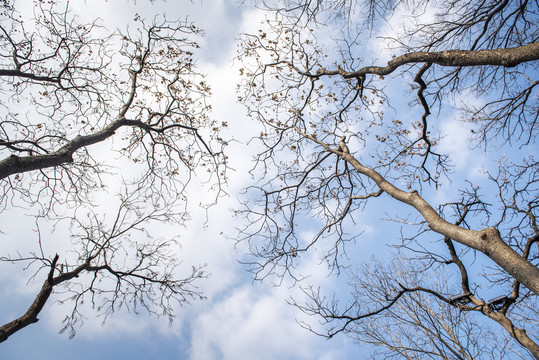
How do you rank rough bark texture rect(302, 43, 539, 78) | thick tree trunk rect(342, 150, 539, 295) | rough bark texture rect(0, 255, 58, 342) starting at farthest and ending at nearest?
rough bark texture rect(0, 255, 58, 342) → rough bark texture rect(302, 43, 539, 78) → thick tree trunk rect(342, 150, 539, 295)

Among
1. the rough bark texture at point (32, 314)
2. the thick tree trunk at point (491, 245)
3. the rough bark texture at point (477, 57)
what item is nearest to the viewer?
the thick tree trunk at point (491, 245)

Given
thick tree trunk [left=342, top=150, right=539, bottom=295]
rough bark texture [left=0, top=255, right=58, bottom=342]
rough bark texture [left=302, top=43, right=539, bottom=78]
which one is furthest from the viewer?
rough bark texture [left=0, top=255, right=58, bottom=342]

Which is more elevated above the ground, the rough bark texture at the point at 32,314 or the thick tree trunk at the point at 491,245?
the thick tree trunk at the point at 491,245

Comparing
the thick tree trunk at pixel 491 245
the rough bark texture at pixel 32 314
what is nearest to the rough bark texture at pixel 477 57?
the thick tree trunk at pixel 491 245

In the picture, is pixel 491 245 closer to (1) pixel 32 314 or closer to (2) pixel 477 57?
(2) pixel 477 57

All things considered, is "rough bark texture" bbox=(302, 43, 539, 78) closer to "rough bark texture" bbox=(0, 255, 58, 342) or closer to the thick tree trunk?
the thick tree trunk

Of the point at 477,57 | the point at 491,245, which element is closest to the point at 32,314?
the point at 491,245

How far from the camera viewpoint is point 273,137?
6754 millimetres

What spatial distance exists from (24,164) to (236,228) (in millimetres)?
3604

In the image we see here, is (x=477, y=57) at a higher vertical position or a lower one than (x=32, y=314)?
higher

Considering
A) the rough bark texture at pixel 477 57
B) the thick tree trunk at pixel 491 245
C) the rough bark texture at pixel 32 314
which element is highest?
the rough bark texture at pixel 477 57

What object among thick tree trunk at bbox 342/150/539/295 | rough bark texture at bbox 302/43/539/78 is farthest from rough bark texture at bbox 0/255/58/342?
rough bark texture at bbox 302/43/539/78

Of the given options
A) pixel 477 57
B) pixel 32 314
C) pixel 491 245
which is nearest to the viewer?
pixel 491 245

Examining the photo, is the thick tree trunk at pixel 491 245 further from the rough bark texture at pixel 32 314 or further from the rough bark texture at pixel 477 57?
the rough bark texture at pixel 32 314
